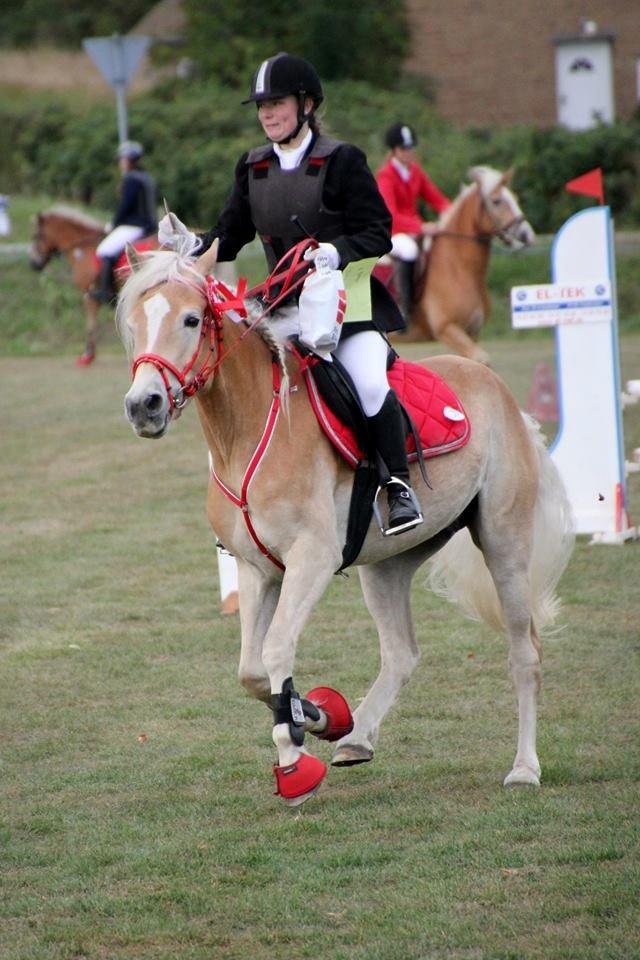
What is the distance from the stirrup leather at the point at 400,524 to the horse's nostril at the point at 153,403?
109 cm

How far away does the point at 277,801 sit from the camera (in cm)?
517

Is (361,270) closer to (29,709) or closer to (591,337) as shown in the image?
(29,709)

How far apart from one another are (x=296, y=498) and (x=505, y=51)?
1577 inches

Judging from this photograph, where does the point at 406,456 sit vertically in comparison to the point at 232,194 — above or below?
below

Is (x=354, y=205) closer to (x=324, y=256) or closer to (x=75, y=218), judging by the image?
(x=324, y=256)

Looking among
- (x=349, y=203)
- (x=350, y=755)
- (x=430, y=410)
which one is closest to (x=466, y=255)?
(x=430, y=410)

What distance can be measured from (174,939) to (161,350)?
73.8 inches

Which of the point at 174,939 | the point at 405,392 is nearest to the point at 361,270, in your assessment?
the point at 405,392

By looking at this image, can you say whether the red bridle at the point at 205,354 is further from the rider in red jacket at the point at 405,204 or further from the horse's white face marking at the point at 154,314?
the rider in red jacket at the point at 405,204

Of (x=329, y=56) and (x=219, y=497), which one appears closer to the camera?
(x=219, y=497)

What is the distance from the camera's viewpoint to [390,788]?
17.3 ft

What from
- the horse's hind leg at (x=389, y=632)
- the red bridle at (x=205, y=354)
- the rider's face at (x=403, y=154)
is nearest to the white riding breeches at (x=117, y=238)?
the rider's face at (x=403, y=154)

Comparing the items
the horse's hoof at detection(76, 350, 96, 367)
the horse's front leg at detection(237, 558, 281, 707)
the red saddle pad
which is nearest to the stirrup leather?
the red saddle pad

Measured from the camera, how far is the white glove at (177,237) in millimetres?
5012
